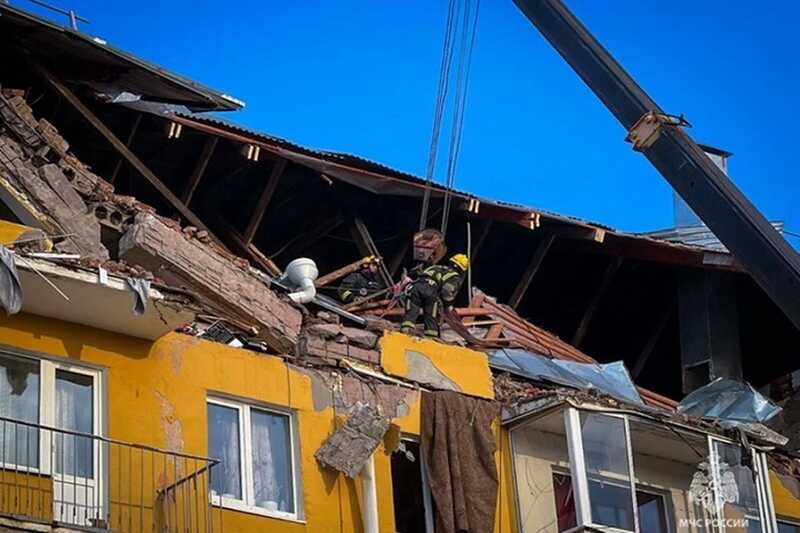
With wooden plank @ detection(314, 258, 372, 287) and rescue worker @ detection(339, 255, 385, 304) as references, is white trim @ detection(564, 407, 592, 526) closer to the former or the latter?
rescue worker @ detection(339, 255, 385, 304)

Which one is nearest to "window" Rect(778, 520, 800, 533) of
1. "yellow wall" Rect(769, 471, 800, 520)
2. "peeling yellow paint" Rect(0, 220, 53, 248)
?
"yellow wall" Rect(769, 471, 800, 520)

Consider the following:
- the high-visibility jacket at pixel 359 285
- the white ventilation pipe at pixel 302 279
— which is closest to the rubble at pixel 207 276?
the white ventilation pipe at pixel 302 279

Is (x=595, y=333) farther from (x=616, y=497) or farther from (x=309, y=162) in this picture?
(x=616, y=497)

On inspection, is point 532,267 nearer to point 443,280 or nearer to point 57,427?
point 443,280

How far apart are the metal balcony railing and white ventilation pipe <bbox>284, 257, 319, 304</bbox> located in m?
4.04

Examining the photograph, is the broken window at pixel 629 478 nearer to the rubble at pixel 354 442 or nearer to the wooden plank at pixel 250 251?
the rubble at pixel 354 442

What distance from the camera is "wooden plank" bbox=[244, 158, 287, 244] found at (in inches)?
1009

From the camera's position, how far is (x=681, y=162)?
890 inches

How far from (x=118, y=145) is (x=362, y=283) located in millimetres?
4094

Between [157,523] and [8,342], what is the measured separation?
2307mm

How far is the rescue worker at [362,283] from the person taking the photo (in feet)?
82.9

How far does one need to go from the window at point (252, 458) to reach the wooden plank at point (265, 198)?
7.18 meters

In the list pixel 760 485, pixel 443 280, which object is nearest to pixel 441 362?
pixel 443 280

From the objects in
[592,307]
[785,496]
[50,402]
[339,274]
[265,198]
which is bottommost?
[50,402]
